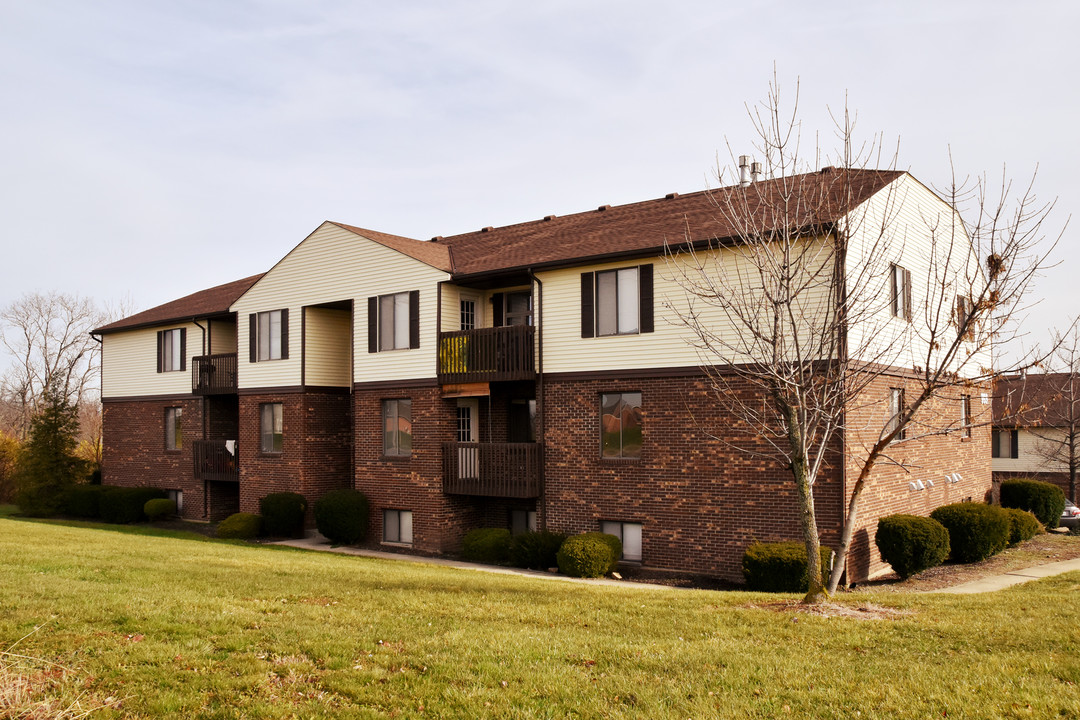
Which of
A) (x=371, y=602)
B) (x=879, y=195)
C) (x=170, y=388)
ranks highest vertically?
(x=879, y=195)

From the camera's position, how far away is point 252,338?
25.8 m

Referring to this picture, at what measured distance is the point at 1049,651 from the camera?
800 centimetres

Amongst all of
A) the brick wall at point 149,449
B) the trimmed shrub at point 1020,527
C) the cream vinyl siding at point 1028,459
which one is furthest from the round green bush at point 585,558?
the cream vinyl siding at point 1028,459

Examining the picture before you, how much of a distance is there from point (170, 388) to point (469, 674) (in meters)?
26.0

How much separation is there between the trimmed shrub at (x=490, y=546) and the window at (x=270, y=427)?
854cm

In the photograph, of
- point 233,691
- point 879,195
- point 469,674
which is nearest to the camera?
point 233,691

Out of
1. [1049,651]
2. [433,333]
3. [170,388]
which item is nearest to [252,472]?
[170,388]

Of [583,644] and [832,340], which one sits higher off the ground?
[832,340]

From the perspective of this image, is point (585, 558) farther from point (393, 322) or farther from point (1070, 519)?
point (1070, 519)

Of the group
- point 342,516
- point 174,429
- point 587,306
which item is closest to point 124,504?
point 174,429

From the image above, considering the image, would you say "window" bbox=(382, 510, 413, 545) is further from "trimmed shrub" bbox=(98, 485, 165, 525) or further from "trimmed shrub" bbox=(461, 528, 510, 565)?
"trimmed shrub" bbox=(98, 485, 165, 525)

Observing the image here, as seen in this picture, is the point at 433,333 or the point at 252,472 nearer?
the point at 433,333

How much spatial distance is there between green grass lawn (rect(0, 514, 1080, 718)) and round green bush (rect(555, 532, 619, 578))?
485cm

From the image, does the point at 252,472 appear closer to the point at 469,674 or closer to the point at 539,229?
the point at 539,229
